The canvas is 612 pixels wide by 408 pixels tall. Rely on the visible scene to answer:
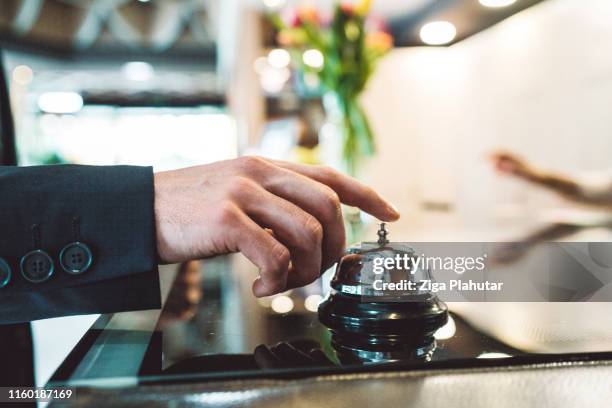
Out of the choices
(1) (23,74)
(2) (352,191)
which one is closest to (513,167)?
(2) (352,191)

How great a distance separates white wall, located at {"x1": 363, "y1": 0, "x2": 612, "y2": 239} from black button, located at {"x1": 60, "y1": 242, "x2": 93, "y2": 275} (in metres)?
2.05

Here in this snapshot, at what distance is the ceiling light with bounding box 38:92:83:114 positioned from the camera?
5.51 meters

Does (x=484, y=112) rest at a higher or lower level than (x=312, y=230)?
higher

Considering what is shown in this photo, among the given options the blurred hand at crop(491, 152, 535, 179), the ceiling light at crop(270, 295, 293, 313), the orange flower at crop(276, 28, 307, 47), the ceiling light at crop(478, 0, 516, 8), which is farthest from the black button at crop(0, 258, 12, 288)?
the ceiling light at crop(478, 0, 516, 8)

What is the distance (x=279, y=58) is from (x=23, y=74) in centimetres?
304

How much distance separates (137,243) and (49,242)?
9cm

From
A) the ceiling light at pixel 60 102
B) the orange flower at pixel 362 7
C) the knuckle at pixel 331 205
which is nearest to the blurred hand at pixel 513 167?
the orange flower at pixel 362 7

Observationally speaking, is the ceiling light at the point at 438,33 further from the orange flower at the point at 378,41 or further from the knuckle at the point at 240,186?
the knuckle at the point at 240,186

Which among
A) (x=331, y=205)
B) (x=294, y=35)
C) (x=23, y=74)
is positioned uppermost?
(x=23, y=74)

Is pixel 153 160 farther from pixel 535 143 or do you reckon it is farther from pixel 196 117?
pixel 535 143

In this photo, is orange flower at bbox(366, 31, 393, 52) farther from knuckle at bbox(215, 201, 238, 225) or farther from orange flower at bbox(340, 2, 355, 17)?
knuckle at bbox(215, 201, 238, 225)

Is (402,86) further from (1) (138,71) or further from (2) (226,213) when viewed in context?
(1) (138,71)

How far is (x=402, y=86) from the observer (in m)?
2.65

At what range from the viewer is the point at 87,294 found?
0.47m
